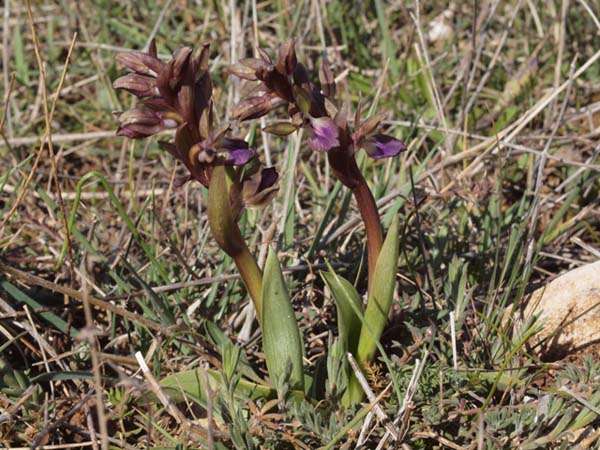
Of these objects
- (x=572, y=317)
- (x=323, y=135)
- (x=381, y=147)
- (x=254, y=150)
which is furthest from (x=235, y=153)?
(x=572, y=317)

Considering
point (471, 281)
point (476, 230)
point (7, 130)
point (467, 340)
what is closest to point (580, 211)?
point (476, 230)

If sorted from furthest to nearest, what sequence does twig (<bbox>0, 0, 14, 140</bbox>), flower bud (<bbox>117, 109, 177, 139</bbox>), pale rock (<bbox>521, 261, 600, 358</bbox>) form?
twig (<bbox>0, 0, 14, 140</bbox>) → pale rock (<bbox>521, 261, 600, 358</bbox>) → flower bud (<bbox>117, 109, 177, 139</bbox>)

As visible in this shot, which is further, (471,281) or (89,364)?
(471,281)

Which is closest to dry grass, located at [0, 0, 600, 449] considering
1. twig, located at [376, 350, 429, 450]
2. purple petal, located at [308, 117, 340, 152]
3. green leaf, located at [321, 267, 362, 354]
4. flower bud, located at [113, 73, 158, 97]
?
twig, located at [376, 350, 429, 450]

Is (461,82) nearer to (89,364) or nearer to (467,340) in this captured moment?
(467,340)

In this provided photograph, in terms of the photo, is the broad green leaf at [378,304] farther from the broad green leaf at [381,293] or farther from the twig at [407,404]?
the twig at [407,404]

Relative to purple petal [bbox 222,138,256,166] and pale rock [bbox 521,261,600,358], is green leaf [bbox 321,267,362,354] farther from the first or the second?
pale rock [bbox 521,261,600,358]

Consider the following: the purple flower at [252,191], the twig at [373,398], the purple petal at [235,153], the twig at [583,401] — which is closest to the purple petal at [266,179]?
the purple flower at [252,191]
